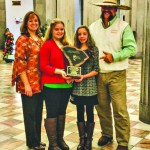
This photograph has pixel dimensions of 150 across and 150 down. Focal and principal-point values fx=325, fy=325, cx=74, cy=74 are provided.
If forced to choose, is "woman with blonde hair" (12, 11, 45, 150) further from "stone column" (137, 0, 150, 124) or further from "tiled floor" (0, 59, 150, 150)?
"stone column" (137, 0, 150, 124)

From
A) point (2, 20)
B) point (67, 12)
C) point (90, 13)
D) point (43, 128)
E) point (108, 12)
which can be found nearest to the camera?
point (108, 12)

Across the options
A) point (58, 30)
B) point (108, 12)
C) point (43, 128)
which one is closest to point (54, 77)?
point (58, 30)

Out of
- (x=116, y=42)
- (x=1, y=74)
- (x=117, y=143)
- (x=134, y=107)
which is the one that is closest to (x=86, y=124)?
(x=117, y=143)

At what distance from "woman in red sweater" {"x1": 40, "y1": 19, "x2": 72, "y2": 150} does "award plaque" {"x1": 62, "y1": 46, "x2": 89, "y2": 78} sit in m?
0.08

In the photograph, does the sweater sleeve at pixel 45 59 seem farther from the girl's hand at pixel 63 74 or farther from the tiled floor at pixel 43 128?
the tiled floor at pixel 43 128

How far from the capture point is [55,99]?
3680 millimetres

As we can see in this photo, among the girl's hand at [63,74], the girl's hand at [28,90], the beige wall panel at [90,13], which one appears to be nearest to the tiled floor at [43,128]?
the girl's hand at [28,90]

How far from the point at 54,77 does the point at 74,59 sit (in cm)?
30

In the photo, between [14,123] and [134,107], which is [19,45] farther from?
[134,107]

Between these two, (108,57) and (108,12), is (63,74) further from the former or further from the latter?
(108,12)

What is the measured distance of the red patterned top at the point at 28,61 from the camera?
3.65m

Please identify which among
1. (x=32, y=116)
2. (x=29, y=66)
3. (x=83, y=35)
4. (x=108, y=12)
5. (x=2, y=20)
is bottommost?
(x=32, y=116)

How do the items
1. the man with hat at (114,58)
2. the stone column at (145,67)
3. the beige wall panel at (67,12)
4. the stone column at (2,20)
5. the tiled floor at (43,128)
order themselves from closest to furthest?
the man with hat at (114,58), the tiled floor at (43,128), the stone column at (145,67), the beige wall panel at (67,12), the stone column at (2,20)

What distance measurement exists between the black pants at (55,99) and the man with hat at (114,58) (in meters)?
0.53
